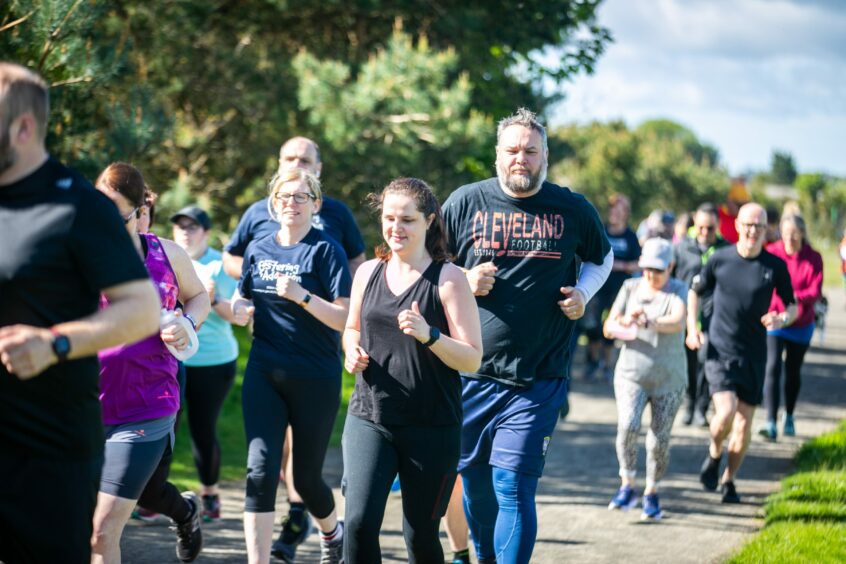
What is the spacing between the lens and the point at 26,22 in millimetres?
6715

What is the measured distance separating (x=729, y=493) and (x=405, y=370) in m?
4.28

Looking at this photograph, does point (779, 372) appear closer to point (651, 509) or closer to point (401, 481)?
point (651, 509)

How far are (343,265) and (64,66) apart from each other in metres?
2.73

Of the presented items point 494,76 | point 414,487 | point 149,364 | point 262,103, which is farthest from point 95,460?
point 494,76

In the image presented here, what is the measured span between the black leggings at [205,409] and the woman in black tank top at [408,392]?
99.0 inches

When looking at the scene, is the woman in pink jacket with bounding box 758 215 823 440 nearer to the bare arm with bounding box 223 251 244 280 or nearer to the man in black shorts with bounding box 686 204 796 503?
the man in black shorts with bounding box 686 204 796 503

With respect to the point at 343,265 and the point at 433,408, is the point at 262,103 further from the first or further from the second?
the point at 433,408

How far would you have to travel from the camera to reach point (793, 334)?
10.5m

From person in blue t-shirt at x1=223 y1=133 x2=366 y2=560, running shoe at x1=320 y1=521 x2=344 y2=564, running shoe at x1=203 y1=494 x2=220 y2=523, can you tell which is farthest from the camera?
running shoe at x1=203 y1=494 x2=220 y2=523

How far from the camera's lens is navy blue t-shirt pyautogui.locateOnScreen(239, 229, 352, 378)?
5.59 metres

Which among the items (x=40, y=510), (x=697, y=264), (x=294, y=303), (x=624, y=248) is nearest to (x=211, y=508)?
(x=294, y=303)

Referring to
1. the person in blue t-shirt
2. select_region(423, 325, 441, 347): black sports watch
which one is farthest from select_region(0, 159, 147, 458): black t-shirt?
the person in blue t-shirt

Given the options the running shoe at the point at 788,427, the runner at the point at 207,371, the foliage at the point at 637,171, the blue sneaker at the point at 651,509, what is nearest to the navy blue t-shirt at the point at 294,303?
the runner at the point at 207,371

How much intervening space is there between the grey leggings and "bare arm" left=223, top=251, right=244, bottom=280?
9.52 feet
